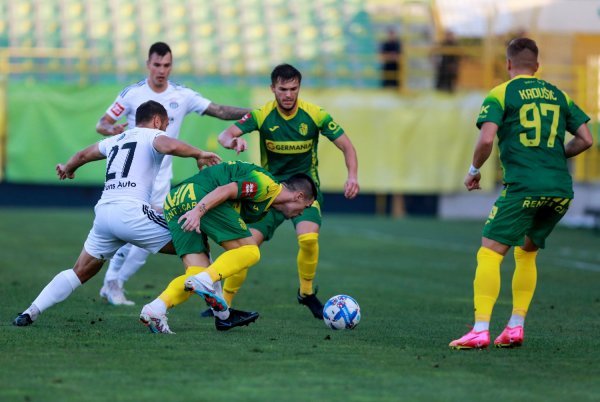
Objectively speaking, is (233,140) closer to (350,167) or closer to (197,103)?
(350,167)

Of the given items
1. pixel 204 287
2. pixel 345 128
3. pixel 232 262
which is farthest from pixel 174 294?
pixel 345 128

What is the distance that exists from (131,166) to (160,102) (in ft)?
7.26

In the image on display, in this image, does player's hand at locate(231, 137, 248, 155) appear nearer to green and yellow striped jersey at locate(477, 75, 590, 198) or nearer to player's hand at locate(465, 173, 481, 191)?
player's hand at locate(465, 173, 481, 191)

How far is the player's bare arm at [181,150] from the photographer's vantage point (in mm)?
7727

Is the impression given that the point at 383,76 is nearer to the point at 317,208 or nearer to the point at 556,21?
the point at 556,21

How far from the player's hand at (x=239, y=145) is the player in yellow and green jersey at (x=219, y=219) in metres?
0.50

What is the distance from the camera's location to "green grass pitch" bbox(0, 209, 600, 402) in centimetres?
566

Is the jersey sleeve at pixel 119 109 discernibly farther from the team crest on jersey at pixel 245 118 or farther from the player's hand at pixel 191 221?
the player's hand at pixel 191 221

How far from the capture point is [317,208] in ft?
30.9

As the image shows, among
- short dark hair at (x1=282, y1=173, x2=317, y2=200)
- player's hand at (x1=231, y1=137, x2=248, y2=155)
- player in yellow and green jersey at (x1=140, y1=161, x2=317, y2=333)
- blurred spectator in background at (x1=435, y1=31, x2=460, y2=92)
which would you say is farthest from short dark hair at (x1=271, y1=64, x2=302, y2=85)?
blurred spectator in background at (x1=435, y1=31, x2=460, y2=92)

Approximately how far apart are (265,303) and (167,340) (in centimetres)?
299

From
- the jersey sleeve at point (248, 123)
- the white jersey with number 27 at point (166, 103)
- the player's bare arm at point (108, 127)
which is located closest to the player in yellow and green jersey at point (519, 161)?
the jersey sleeve at point (248, 123)

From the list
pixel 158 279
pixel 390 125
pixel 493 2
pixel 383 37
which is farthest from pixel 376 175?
pixel 158 279

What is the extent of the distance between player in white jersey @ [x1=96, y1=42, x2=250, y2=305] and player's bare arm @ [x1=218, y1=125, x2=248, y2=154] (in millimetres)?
736
